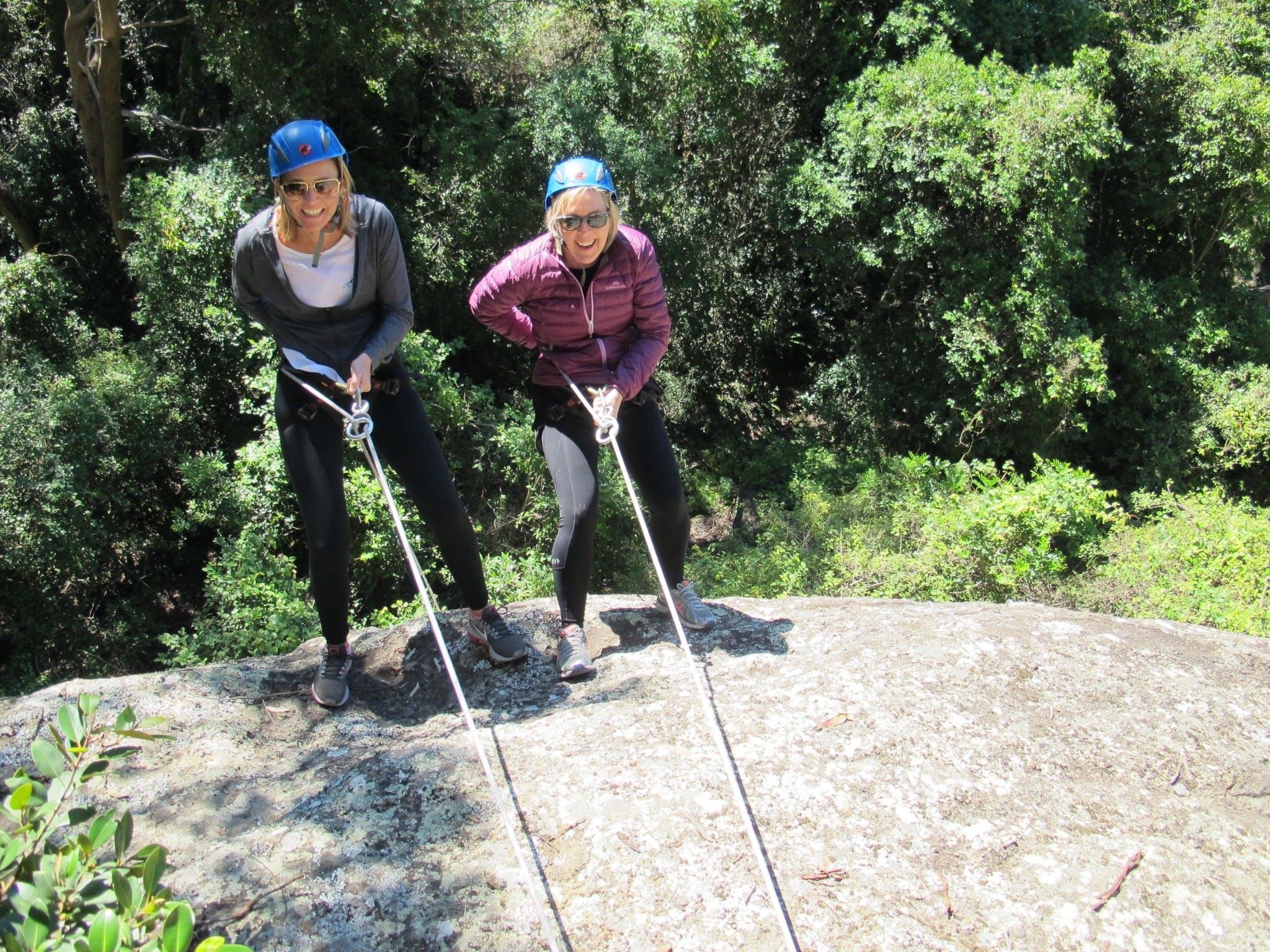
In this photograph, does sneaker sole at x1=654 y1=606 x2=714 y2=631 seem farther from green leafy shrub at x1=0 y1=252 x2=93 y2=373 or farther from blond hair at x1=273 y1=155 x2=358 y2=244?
green leafy shrub at x1=0 y1=252 x2=93 y2=373

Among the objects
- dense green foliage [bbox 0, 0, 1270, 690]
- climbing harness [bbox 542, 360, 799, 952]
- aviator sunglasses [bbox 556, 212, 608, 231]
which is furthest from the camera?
dense green foliage [bbox 0, 0, 1270, 690]

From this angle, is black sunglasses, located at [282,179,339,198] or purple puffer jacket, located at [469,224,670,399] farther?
purple puffer jacket, located at [469,224,670,399]

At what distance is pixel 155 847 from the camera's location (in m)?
1.22

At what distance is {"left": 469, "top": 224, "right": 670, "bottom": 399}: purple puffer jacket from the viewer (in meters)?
2.89

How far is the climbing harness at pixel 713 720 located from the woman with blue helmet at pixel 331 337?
0.50m

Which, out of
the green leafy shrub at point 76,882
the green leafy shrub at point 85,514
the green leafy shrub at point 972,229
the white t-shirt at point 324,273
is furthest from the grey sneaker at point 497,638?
the green leafy shrub at point 972,229

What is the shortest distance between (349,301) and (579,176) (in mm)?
774

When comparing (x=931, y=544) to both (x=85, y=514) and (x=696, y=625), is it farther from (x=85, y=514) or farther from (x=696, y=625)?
(x=85, y=514)

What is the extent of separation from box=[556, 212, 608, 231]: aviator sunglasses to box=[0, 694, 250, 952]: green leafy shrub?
6.06 ft

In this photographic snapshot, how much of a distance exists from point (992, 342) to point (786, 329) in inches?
112

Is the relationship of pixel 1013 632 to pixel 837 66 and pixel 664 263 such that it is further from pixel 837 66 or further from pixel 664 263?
pixel 837 66

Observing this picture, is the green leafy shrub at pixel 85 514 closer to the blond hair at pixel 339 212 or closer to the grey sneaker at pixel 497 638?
the grey sneaker at pixel 497 638

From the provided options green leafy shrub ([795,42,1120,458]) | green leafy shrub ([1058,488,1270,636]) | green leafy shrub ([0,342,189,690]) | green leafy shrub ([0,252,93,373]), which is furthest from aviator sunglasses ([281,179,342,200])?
green leafy shrub ([0,252,93,373])

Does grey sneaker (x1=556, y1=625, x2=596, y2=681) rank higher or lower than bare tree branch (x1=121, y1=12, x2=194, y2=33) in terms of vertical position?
lower
